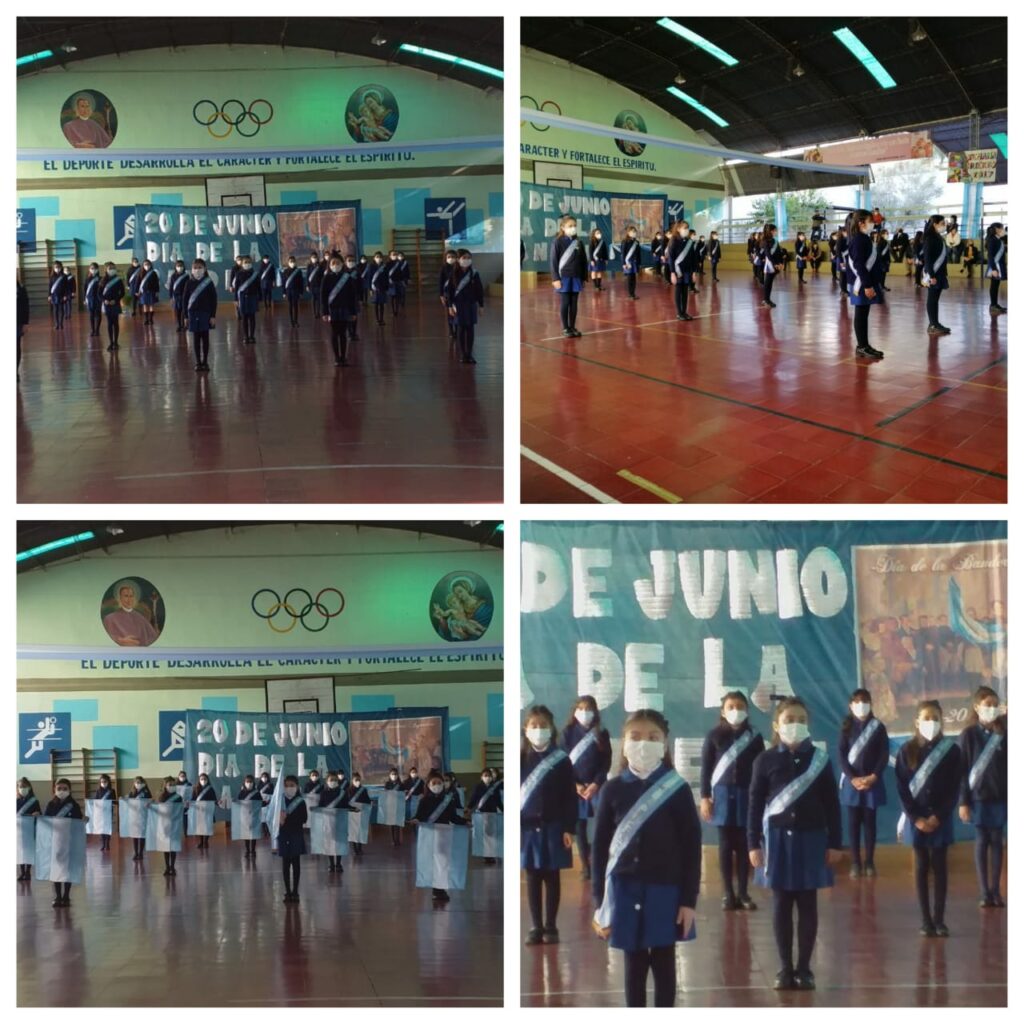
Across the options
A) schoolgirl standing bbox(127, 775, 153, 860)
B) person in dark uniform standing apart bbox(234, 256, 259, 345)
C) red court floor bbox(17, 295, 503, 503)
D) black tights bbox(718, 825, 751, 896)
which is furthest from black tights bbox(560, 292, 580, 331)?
schoolgirl standing bbox(127, 775, 153, 860)

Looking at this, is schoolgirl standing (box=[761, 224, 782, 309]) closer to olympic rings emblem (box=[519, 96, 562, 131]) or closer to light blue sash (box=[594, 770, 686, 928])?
olympic rings emblem (box=[519, 96, 562, 131])

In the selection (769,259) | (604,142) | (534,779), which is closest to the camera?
(534,779)

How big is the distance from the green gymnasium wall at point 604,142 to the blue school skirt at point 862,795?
501cm

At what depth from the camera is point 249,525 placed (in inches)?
351

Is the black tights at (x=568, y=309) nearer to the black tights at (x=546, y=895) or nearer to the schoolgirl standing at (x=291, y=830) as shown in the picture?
the schoolgirl standing at (x=291, y=830)

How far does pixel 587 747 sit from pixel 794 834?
0.79 metres

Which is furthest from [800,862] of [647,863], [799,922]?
[647,863]

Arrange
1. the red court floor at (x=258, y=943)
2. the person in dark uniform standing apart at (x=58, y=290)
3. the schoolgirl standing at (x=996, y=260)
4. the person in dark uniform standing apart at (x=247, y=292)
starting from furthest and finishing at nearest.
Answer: the person in dark uniform standing apart at (x=58, y=290) → the person in dark uniform standing apart at (x=247, y=292) → the schoolgirl standing at (x=996, y=260) → the red court floor at (x=258, y=943)

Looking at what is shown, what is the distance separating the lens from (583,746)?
308 centimetres

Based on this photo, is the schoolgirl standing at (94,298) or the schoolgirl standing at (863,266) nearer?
the schoolgirl standing at (863,266)

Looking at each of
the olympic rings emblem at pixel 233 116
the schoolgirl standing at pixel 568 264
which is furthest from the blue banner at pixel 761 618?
the olympic rings emblem at pixel 233 116

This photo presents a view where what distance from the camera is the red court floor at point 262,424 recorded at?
3.46m

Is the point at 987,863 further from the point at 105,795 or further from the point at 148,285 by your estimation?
the point at 148,285

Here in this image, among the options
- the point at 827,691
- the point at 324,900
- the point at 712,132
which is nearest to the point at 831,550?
the point at 827,691
